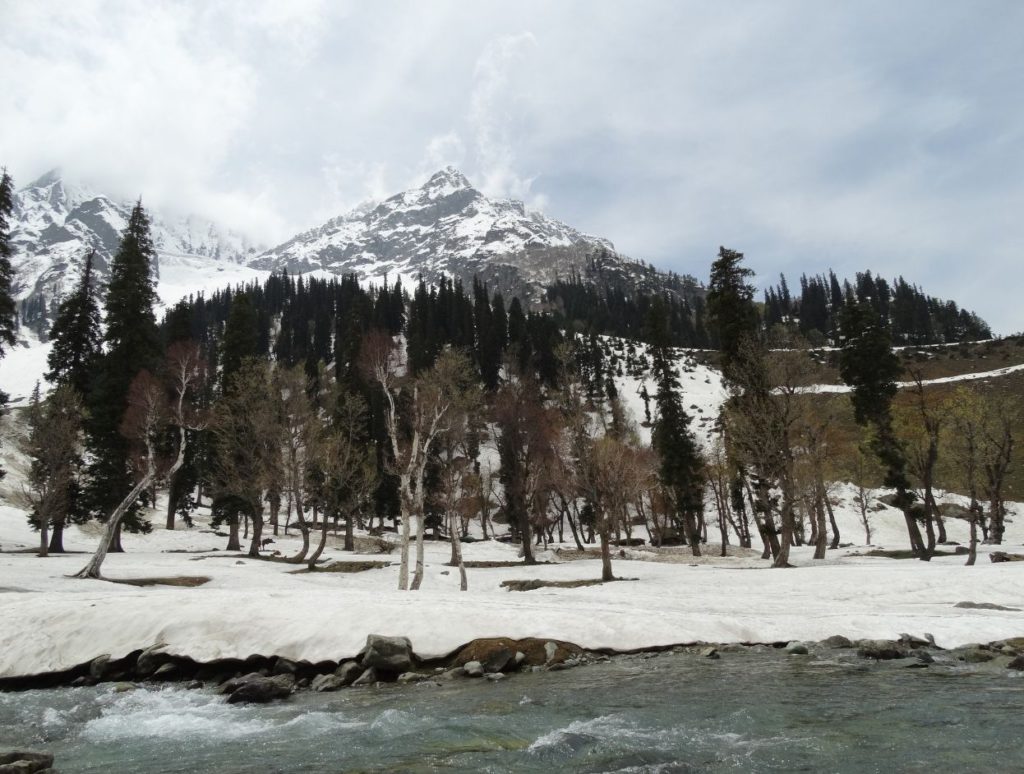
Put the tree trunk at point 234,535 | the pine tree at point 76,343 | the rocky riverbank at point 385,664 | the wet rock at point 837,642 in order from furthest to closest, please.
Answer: the tree trunk at point 234,535, the pine tree at point 76,343, the wet rock at point 837,642, the rocky riverbank at point 385,664

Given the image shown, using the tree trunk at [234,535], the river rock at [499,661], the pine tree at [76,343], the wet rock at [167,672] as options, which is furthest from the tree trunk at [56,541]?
the river rock at [499,661]

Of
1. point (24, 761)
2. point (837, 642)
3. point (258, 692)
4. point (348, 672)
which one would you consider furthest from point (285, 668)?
point (837, 642)

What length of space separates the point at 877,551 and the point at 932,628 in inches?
1226

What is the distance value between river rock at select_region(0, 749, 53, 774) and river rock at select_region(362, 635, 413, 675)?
19.8 feet

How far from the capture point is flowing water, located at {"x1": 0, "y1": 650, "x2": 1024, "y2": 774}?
25.2ft

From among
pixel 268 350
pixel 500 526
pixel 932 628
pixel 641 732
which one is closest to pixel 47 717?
pixel 641 732

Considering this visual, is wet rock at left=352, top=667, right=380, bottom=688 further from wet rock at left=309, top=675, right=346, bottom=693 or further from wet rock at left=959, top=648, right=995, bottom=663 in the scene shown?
wet rock at left=959, top=648, right=995, bottom=663

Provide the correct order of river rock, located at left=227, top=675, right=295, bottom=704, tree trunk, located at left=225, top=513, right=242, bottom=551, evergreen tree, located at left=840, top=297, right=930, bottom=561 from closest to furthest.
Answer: river rock, located at left=227, top=675, right=295, bottom=704
evergreen tree, located at left=840, top=297, right=930, bottom=561
tree trunk, located at left=225, top=513, right=242, bottom=551

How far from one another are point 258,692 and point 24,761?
450 cm

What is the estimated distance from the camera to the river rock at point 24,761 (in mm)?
7141

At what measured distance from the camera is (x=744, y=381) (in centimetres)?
3534

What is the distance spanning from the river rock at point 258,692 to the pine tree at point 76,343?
1413 inches

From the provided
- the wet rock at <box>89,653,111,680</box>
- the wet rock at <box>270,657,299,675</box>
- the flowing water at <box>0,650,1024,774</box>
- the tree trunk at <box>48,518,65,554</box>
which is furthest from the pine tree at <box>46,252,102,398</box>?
the wet rock at <box>270,657,299,675</box>

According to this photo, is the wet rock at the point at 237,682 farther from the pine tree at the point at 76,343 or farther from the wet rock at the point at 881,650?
the pine tree at the point at 76,343
